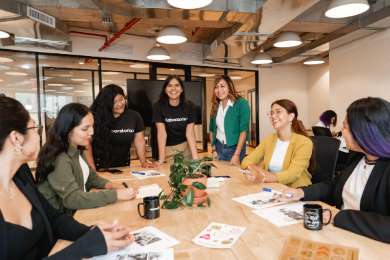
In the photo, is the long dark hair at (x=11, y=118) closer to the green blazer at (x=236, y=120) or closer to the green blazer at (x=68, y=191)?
the green blazer at (x=68, y=191)

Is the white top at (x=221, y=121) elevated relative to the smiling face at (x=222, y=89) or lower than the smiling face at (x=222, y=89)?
lower

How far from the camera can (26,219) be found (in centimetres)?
119

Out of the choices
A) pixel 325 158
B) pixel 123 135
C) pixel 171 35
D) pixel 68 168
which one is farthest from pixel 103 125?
pixel 171 35

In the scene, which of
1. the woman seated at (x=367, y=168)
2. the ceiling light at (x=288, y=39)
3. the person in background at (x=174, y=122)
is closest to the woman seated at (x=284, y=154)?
the woman seated at (x=367, y=168)

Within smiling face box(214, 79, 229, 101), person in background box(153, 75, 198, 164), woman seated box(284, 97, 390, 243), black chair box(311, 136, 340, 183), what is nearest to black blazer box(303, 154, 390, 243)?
woman seated box(284, 97, 390, 243)

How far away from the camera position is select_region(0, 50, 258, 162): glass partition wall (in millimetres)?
5418

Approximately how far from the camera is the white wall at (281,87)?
8.16 meters

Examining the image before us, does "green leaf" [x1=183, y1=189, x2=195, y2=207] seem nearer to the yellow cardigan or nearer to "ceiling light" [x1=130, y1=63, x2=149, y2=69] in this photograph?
the yellow cardigan

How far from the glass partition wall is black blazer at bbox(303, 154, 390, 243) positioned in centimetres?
442

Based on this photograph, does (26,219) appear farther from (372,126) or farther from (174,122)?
(174,122)

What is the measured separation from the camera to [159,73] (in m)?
6.85

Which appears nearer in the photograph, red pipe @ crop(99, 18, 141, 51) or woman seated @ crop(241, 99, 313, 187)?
woman seated @ crop(241, 99, 313, 187)

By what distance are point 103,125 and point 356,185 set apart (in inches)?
77.7

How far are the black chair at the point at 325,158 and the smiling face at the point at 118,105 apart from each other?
170cm
